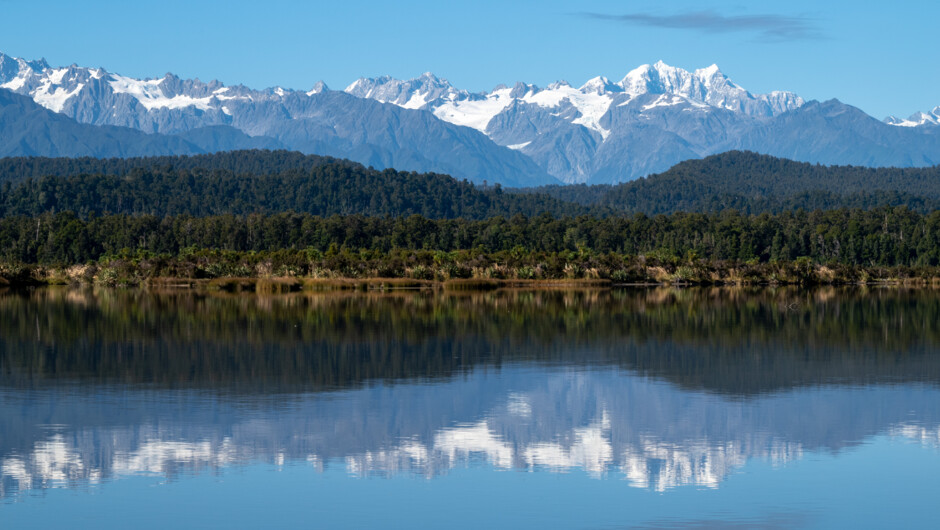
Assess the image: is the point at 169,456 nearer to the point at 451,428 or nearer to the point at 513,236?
→ the point at 451,428

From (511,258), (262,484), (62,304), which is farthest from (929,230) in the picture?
(262,484)

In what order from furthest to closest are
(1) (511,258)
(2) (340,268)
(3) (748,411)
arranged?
1. (1) (511,258)
2. (2) (340,268)
3. (3) (748,411)

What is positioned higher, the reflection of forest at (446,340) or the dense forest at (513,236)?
the dense forest at (513,236)

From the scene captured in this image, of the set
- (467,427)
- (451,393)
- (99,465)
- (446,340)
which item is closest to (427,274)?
(446,340)

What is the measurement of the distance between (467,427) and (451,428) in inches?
15.0

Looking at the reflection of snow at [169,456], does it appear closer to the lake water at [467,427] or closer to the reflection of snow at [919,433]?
the lake water at [467,427]

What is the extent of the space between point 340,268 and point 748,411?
2709 inches

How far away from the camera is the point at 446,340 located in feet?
131

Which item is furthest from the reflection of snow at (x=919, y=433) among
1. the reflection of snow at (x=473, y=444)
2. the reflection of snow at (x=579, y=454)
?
the reflection of snow at (x=473, y=444)

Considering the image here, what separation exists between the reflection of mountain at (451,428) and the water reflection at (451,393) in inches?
3.0

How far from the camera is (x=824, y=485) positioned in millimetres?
18484

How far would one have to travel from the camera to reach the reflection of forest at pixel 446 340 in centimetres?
3088

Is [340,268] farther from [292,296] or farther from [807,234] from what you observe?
[807,234]

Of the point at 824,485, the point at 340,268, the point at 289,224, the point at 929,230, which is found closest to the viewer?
the point at 824,485
